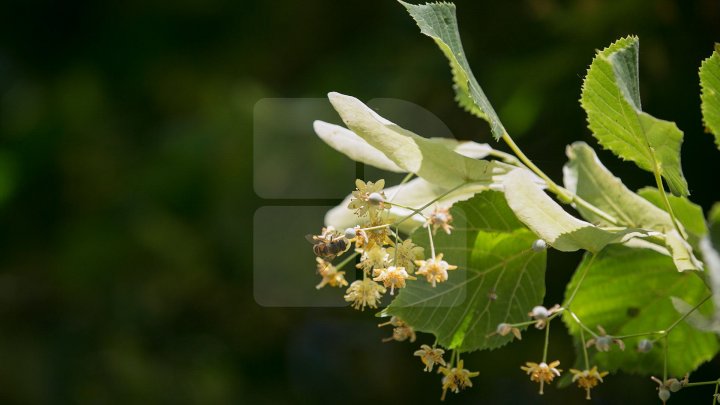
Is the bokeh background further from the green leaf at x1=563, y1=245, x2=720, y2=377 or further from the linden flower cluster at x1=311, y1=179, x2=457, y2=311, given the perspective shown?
the linden flower cluster at x1=311, y1=179, x2=457, y2=311

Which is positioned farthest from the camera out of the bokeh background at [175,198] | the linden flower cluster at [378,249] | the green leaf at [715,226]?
the bokeh background at [175,198]

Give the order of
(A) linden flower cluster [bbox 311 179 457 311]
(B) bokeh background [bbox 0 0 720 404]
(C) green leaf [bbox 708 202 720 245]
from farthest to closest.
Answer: (B) bokeh background [bbox 0 0 720 404], (A) linden flower cluster [bbox 311 179 457 311], (C) green leaf [bbox 708 202 720 245]

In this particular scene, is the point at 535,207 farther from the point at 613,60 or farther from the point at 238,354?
the point at 238,354

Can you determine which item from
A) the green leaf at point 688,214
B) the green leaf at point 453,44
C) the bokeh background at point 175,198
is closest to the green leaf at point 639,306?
the green leaf at point 688,214

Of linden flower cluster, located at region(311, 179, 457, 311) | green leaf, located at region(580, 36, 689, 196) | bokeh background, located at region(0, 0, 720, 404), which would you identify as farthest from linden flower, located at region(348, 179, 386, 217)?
bokeh background, located at region(0, 0, 720, 404)

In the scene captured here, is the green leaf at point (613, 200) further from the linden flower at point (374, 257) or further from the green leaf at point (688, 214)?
the linden flower at point (374, 257)

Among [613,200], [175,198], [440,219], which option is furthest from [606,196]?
[175,198]
